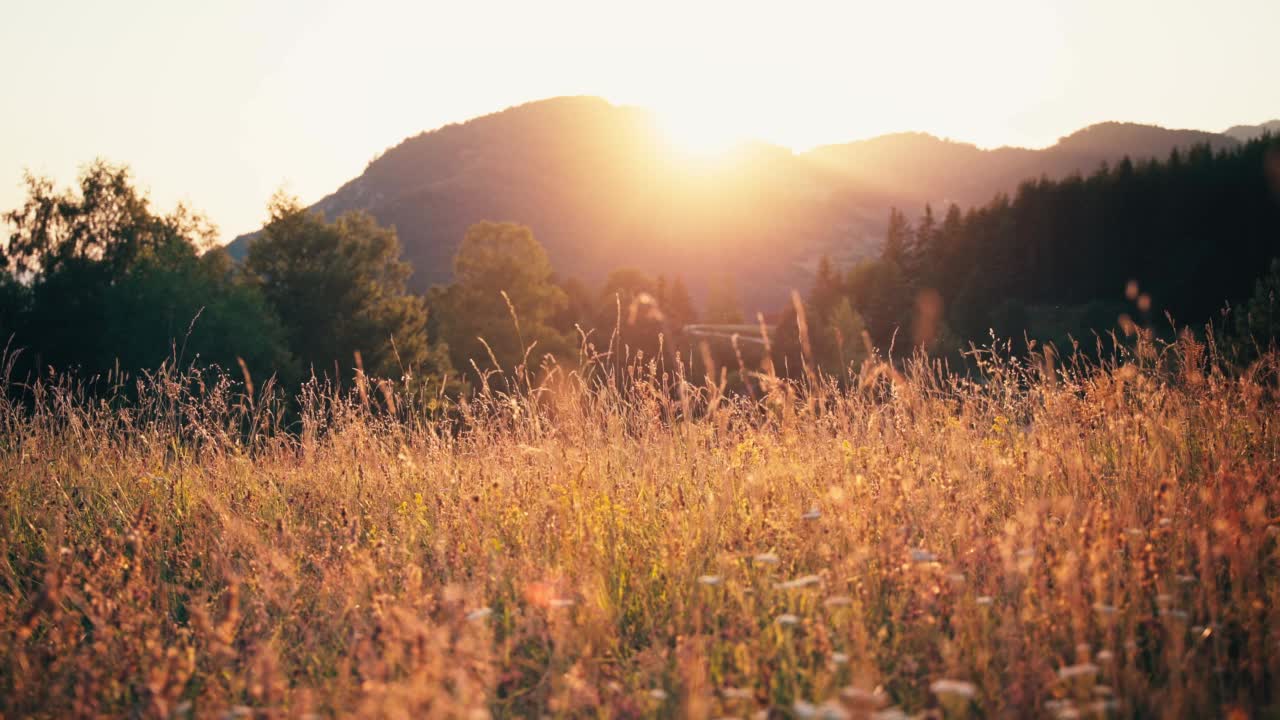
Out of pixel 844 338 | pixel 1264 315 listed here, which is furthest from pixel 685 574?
pixel 844 338

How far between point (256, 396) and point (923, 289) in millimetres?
49974

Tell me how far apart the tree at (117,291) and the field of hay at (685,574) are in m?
18.8

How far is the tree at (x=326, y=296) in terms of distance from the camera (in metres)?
26.3

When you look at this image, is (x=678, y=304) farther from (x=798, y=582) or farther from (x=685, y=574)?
(x=798, y=582)

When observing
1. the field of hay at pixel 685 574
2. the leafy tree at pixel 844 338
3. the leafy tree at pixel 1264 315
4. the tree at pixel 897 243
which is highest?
the tree at pixel 897 243

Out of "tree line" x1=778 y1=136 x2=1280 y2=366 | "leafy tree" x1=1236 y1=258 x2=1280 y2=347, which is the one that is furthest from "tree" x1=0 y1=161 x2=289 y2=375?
"tree line" x1=778 y1=136 x2=1280 y2=366

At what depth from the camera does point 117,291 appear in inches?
909

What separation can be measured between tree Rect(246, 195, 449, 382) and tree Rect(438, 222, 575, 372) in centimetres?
642

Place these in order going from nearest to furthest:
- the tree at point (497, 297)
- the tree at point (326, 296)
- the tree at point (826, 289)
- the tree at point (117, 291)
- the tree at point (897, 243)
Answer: the tree at point (117, 291), the tree at point (326, 296), the tree at point (497, 297), the tree at point (826, 289), the tree at point (897, 243)

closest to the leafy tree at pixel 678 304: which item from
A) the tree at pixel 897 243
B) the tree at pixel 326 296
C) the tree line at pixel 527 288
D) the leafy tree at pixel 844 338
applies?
the tree line at pixel 527 288

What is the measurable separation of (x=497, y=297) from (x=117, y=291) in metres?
15.8

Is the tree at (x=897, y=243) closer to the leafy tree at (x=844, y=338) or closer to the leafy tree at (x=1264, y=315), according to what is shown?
the leafy tree at (x=844, y=338)

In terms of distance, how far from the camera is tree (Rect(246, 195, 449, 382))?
86.2 ft

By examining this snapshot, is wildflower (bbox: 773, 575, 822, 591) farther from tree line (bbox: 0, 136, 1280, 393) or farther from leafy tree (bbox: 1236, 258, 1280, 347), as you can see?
leafy tree (bbox: 1236, 258, 1280, 347)
